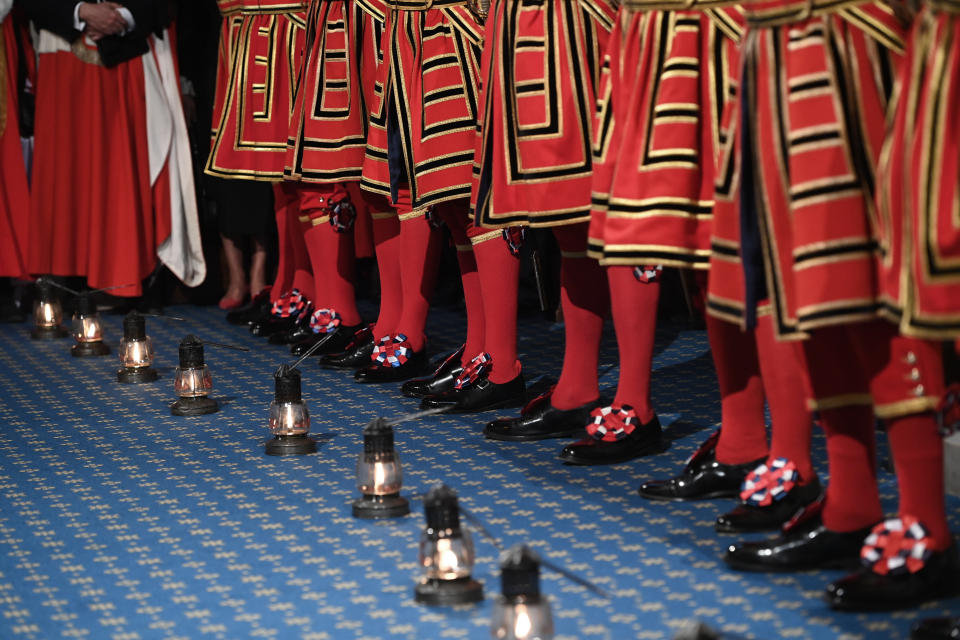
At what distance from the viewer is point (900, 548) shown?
6.16 feet

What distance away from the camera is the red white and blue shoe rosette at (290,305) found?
4578 mm

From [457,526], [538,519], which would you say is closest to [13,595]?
[457,526]

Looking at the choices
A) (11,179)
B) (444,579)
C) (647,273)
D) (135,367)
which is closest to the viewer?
(444,579)

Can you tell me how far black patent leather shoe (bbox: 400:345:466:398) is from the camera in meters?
3.45

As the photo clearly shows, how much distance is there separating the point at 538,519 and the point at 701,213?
0.62 m

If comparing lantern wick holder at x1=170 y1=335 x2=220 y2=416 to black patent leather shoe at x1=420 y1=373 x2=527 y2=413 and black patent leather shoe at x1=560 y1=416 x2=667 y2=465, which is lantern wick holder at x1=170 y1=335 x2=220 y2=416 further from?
black patent leather shoe at x1=560 y1=416 x2=667 y2=465

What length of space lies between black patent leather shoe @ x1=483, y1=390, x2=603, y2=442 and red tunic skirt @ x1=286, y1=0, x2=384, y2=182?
122 centimetres

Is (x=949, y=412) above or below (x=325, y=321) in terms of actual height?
above

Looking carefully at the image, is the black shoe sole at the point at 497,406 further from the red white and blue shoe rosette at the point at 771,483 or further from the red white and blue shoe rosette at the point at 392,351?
the red white and blue shoe rosette at the point at 771,483

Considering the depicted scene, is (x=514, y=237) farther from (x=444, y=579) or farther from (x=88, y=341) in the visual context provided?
(x=88, y=341)

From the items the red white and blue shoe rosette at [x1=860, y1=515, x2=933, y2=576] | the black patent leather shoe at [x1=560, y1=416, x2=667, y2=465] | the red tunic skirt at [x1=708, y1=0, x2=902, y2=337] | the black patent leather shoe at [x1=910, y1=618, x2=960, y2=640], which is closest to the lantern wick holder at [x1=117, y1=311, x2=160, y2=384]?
the black patent leather shoe at [x1=560, y1=416, x2=667, y2=465]

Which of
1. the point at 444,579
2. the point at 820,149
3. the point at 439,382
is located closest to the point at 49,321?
the point at 439,382

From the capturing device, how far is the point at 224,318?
5191 millimetres

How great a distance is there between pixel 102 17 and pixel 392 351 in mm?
2051
